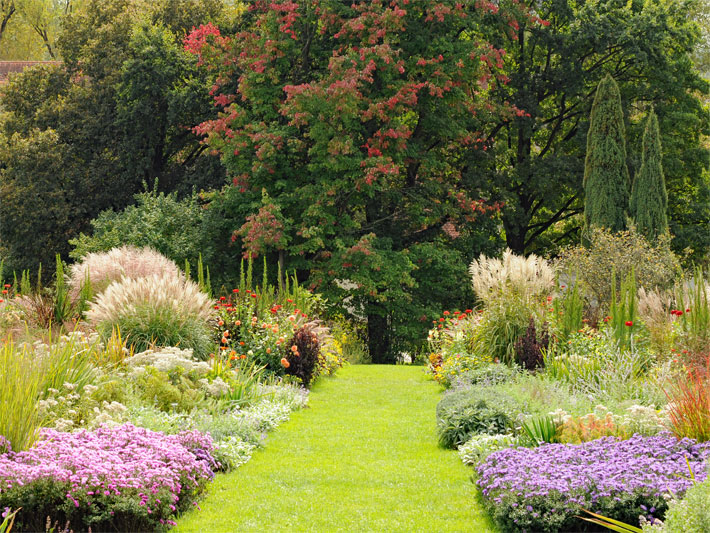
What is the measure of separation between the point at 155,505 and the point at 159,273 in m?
7.23

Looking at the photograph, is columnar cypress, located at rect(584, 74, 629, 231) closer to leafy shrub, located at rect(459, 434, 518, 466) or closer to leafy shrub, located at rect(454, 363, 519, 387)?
leafy shrub, located at rect(454, 363, 519, 387)

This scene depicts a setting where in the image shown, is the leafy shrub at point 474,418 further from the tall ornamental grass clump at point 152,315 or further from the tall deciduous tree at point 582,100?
the tall deciduous tree at point 582,100

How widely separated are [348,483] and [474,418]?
1.72 m

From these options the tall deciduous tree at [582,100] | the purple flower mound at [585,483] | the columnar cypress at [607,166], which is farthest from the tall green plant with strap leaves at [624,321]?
the tall deciduous tree at [582,100]

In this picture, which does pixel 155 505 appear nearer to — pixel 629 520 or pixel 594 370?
pixel 629 520

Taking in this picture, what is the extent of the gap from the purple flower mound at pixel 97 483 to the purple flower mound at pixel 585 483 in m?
2.17

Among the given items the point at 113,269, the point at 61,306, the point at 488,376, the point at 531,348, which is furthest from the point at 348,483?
the point at 113,269

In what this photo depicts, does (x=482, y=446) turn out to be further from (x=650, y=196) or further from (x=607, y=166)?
(x=607, y=166)

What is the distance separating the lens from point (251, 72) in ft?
57.9

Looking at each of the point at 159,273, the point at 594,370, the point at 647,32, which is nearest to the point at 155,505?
the point at 594,370

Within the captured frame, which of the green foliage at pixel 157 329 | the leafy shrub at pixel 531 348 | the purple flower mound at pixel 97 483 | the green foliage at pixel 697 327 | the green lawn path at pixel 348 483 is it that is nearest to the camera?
the purple flower mound at pixel 97 483

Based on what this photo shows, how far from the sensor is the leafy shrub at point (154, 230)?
17.7 metres

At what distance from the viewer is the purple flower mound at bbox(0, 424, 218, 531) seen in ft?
15.2

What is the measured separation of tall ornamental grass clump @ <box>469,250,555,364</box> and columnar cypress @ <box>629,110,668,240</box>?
6.45 metres
